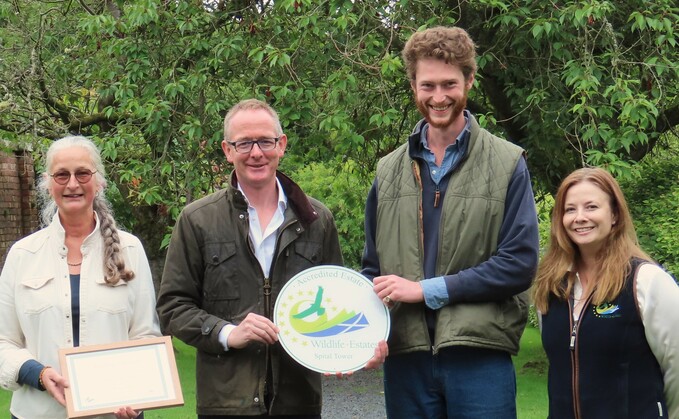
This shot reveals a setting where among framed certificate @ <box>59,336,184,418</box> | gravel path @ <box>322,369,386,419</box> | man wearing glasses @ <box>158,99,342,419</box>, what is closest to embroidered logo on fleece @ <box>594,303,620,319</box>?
man wearing glasses @ <box>158,99,342,419</box>

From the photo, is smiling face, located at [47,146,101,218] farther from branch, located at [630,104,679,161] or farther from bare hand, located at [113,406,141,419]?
branch, located at [630,104,679,161]

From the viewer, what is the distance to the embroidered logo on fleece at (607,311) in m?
3.61

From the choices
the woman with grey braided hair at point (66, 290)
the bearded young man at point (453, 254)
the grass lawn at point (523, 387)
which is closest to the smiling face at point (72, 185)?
the woman with grey braided hair at point (66, 290)

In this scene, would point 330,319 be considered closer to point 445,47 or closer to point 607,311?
point 607,311

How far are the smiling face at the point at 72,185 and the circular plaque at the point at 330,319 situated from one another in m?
1.00

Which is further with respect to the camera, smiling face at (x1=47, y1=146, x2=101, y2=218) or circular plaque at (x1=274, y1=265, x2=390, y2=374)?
smiling face at (x1=47, y1=146, x2=101, y2=218)

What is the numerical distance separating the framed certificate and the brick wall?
1190cm

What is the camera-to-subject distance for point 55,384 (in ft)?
12.6

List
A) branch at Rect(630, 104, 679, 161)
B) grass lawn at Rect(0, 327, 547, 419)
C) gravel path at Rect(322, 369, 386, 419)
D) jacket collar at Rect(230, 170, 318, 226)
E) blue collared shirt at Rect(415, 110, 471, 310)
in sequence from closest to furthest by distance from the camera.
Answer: blue collared shirt at Rect(415, 110, 471, 310), jacket collar at Rect(230, 170, 318, 226), branch at Rect(630, 104, 679, 161), grass lawn at Rect(0, 327, 547, 419), gravel path at Rect(322, 369, 386, 419)

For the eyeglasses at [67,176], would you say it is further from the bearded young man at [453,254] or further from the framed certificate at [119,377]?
the bearded young man at [453,254]

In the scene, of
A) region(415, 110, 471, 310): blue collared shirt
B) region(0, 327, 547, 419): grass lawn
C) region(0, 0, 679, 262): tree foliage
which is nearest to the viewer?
region(415, 110, 471, 310): blue collared shirt

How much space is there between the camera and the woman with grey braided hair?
12.9 ft

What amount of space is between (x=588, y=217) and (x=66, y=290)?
2261 millimetres

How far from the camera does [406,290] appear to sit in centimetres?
375
